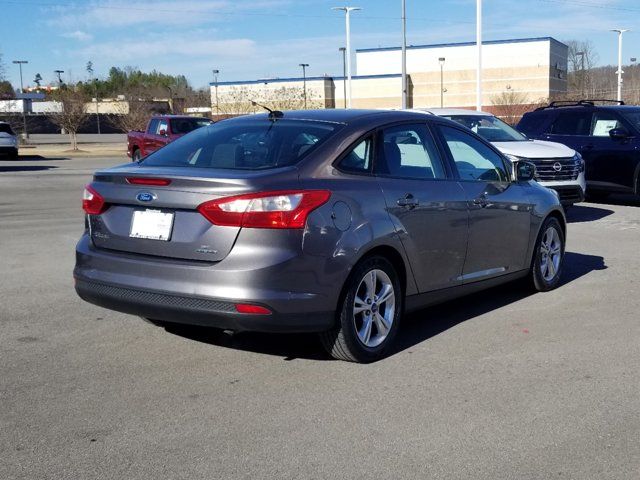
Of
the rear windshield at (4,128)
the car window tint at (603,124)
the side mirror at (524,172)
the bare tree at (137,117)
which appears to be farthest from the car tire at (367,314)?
the bare tree at (137,117)

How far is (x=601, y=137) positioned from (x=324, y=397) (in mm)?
11826

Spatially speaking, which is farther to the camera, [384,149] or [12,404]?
[384,149]

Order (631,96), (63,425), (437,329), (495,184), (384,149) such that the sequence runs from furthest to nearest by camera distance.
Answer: (631,96) < (495,184) < (437,329) < (384,149) < (63,425)

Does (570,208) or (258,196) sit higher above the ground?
(258,196)

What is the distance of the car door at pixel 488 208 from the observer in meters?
6.48

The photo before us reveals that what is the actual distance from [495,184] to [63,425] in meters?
4.07

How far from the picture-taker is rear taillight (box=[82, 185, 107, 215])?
17.6ft

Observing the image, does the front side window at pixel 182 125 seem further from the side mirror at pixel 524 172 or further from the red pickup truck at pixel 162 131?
the side mirror at pixel 524 172

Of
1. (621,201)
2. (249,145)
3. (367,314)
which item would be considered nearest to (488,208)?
(367,314)

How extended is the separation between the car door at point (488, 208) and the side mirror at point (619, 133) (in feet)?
27.3

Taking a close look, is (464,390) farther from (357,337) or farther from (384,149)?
(384,149)

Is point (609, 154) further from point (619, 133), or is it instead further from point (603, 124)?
point (603, 124)

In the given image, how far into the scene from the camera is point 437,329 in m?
6.40

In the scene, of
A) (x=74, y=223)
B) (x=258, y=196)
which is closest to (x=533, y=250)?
(x=258, y=196)
